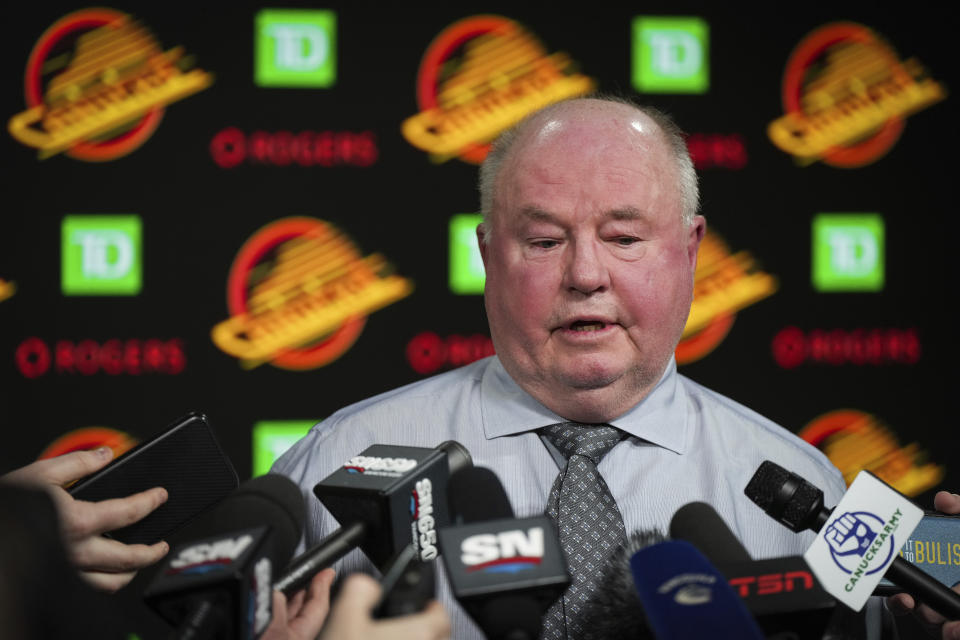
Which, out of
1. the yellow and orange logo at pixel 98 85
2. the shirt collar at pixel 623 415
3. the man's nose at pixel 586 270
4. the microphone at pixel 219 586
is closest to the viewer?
the microphone at pixel 219 586

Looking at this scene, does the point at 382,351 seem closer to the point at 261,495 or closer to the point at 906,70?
the point at 261,495

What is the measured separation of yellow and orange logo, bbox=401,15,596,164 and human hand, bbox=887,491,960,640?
157 centimetres

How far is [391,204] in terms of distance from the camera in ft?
7.71

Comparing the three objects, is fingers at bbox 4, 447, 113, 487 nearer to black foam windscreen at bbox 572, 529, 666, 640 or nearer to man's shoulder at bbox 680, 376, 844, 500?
black foam windscreen at bbox 572, 529, 666, 640

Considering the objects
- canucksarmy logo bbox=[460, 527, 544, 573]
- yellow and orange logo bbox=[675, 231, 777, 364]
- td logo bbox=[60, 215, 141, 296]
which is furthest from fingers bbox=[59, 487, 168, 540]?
yellow and orange logo bbox=[675, 231, 777, 364]

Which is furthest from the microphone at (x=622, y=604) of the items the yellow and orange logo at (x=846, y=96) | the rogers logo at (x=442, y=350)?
the yellow and orange logo at (x=846, y=96)

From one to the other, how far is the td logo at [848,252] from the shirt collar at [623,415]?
1.29m

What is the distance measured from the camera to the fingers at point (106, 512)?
36.2 inches

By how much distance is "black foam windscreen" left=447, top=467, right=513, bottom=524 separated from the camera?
964mm

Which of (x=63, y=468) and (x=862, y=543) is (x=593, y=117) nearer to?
(x=862, y=543)

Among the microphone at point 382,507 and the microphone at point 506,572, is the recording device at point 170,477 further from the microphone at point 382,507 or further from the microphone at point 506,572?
the microphone at point 506,572

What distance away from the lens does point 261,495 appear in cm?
96

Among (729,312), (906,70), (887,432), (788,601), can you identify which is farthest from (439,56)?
(788,601)

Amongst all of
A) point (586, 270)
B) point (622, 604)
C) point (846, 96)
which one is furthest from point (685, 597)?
point (846, 96)
